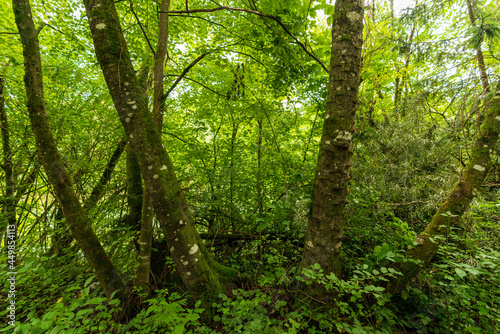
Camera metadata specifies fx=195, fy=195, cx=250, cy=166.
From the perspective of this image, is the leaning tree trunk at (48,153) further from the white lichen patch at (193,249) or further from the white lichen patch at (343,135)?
the white lichen patch at (343,135)

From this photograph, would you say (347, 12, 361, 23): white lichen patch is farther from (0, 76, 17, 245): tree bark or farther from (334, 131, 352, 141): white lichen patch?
(0, 76, 17, 245): tree bark

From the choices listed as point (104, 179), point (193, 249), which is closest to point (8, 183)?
point (104, 179)

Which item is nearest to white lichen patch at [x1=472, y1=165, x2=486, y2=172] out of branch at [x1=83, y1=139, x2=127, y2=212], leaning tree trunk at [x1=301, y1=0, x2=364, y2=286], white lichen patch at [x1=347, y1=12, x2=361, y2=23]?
leaning tree trunk at [x1=301, y1=0, x2=364, y2=286]

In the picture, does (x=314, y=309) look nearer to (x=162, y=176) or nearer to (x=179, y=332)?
(x=179, y=332)

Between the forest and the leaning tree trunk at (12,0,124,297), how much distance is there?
15mm

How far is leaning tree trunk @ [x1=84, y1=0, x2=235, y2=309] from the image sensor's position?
1847 mm

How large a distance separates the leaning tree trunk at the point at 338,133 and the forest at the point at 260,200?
0.6 inches

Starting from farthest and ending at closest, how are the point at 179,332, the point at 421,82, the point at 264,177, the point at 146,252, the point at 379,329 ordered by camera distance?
1. the point at 421,82
2. the point at 264,177
3. the point at 146,252
4. the point at 379,329
5. the point at 179,332

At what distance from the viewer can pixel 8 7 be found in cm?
465

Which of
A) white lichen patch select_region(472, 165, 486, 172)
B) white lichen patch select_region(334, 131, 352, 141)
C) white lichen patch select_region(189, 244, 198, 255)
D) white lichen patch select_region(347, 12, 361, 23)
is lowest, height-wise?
white lichen patch select_region(189, 244, 198, 255)

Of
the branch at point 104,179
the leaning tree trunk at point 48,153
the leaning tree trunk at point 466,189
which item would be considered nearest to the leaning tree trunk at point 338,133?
the leaning tree trunk at point 466,189

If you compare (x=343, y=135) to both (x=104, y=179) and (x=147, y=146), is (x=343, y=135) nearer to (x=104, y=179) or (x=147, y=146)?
(x=147, y=146)

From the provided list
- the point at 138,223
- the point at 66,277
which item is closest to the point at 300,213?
the point at 138,223

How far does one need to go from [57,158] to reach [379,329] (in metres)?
3.84
